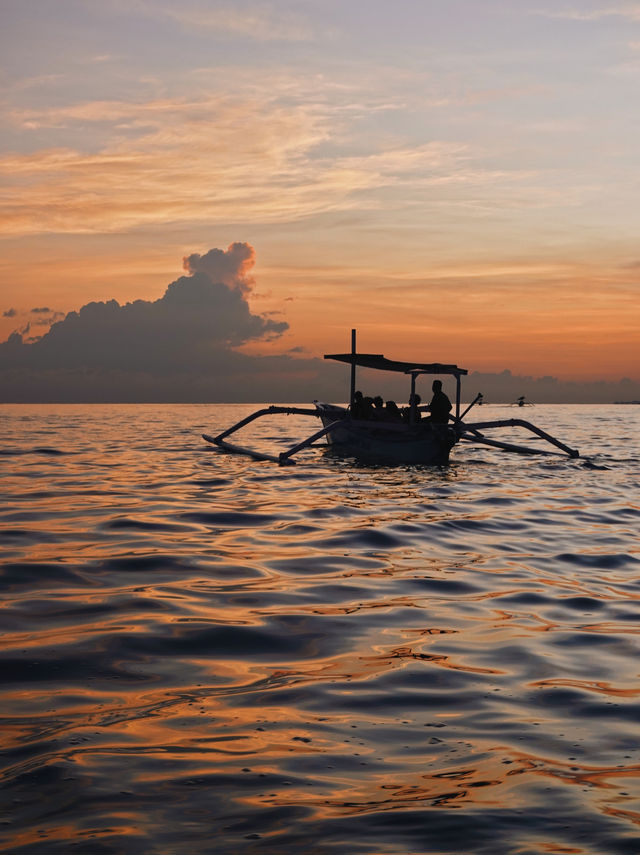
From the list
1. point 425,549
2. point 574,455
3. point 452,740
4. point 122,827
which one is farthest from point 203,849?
point 574,455

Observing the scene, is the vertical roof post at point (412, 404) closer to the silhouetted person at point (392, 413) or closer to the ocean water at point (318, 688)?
the silhouetted person at point (392, 413)

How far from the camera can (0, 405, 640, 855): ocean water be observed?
146 inches

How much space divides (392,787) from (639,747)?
154 centimetres

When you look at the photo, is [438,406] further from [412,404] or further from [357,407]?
[357,407]

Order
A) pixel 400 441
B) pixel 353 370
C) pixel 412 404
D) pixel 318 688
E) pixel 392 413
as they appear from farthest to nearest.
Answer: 1. pixel 353 370
2. pixel 392 413
3. pixel 400 441
4. pixel 412 404
5. pixel 318 688

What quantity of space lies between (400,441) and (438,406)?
5.12 feet

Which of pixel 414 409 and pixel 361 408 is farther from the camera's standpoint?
pixel 361 408

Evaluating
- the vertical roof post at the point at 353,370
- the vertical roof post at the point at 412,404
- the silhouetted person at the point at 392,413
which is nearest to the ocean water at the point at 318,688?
the vertical roof post at the point at 412,404

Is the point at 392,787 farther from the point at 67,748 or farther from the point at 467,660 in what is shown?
the point at 467,660

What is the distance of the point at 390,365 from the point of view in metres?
27.3

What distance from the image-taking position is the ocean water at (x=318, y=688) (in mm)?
3713

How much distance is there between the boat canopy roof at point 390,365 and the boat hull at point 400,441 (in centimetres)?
168

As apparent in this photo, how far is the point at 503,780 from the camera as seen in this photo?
4.13 metres

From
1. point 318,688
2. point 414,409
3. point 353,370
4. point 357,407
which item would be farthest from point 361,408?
point 318,688
